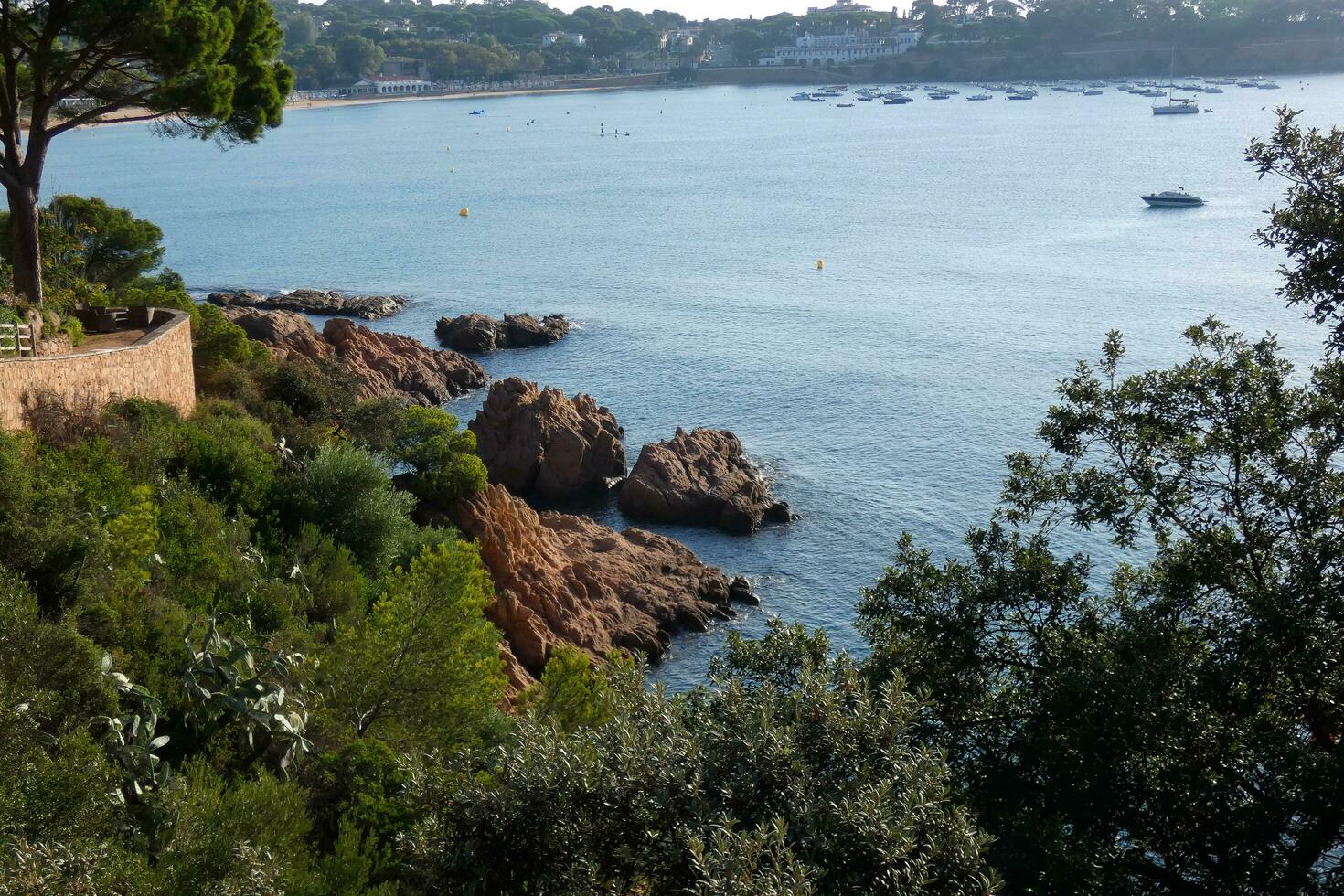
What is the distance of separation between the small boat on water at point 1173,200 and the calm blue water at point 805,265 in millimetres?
2108

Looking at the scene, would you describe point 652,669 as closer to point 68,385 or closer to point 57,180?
point 68,385

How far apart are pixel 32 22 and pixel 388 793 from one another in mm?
22516

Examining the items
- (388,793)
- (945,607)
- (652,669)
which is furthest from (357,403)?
(945,607)

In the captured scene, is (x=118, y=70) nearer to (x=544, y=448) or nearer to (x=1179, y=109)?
(x=544, y=448)

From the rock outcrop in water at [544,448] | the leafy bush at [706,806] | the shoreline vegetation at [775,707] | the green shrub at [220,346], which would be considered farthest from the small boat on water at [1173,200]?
the leafy bush at [706,806]

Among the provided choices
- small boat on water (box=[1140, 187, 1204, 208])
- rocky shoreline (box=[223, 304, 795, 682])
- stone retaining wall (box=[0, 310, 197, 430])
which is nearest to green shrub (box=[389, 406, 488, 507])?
rocky shoreline (box=[223, 304, 795, 682])

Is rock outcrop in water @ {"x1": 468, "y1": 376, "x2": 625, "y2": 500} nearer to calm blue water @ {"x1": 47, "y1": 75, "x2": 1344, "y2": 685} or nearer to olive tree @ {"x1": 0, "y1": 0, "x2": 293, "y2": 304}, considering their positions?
calm blue water @ {"x1": 47, "y1": 75, "x2": 1344, "y2": 685}

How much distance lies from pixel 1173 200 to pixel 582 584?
81.4 metres

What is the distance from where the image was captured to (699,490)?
46.0m

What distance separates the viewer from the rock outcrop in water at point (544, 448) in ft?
160

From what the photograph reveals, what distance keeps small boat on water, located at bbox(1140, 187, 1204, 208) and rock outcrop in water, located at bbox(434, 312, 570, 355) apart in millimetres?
56285

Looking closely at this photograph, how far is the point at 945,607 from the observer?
49.3 ft

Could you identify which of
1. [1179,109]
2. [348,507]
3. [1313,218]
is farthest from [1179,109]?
[1313,218]

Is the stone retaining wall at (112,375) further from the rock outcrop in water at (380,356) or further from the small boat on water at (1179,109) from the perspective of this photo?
the small boat on water at (1179,109)
